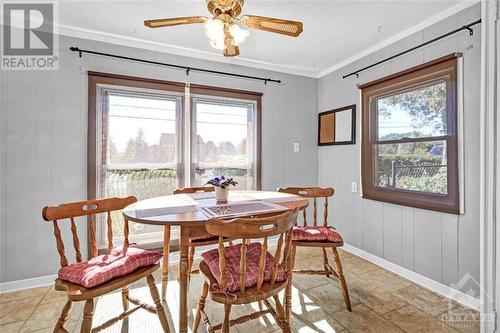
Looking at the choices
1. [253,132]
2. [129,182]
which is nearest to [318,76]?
[253,132]

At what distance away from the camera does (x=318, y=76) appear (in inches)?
145

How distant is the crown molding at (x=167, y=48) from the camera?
247cm

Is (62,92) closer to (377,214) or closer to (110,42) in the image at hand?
(110,42)

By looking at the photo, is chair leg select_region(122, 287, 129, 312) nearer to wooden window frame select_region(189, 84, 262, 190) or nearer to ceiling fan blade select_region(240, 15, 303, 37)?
wooden window frame select_region(189, 84, 262, 190)

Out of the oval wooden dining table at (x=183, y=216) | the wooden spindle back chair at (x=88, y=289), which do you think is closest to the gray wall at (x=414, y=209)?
the oval wooden dining table at (x=183, y=216)

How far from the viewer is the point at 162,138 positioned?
9.40ft

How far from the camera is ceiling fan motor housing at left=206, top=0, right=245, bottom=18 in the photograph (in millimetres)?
1511

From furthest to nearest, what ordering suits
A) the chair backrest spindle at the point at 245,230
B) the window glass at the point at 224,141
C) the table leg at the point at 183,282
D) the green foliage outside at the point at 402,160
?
the window glass at the point at 224,141
the green foliage outside at the point at 402,160
the table leg at the point at 183,282
the chair backrest spindle at the point at 245,230

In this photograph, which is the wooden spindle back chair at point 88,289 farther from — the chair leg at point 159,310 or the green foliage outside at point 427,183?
the green foliage outside at point 427,183

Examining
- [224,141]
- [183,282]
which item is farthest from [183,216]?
[224,141]

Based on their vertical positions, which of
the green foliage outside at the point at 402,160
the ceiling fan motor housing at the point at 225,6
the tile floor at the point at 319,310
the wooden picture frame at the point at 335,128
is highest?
the ceiling fan motor housing at the point at 225,6

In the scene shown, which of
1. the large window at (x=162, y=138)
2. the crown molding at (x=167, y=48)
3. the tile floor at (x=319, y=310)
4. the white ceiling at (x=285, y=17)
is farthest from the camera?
the large window at (x=162, y=138)

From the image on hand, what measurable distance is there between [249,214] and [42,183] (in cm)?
211

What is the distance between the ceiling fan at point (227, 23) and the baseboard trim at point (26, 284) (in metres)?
2.45
